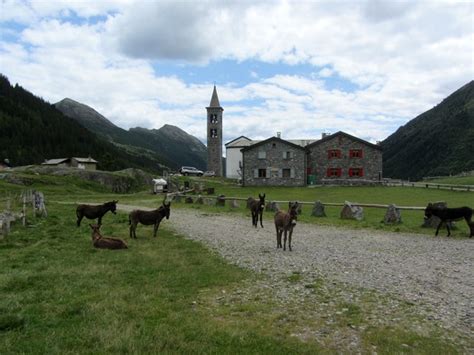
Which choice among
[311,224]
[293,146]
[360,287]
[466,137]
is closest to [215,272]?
[360,287]

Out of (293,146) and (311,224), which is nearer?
(311,224)

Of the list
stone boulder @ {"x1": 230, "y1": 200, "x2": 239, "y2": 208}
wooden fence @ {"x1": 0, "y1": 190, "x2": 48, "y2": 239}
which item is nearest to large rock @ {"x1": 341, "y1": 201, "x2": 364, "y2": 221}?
Answer: stone boulder @ {"x1": 230, "y1": 200, "x2": 239, "y2": 208}

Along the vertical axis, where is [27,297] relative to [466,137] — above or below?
below

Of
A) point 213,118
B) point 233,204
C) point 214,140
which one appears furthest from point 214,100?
point 233,204

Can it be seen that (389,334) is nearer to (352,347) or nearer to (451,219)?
(352,347)

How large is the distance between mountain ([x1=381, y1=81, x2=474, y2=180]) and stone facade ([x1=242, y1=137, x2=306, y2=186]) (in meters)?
85.6

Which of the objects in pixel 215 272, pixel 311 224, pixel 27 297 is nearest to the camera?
pixel 27 297

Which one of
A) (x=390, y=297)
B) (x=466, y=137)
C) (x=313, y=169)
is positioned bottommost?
(x=390, y=297)

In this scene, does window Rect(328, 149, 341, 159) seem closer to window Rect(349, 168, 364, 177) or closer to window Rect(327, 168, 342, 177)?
window Rect(327, 168, 342, 177)

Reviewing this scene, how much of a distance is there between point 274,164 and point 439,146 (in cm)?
11418

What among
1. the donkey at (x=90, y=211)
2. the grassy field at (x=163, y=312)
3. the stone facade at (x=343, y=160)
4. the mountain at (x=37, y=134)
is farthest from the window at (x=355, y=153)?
the mountain at (x=37, y=134)

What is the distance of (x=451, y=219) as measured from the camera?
66.6ft

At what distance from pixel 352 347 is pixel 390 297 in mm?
3077

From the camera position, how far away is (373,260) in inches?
525
